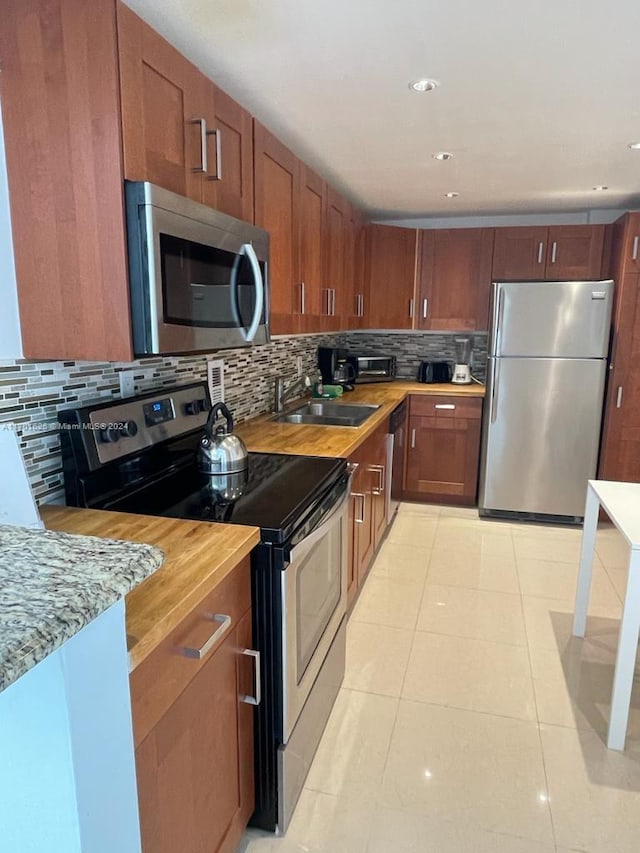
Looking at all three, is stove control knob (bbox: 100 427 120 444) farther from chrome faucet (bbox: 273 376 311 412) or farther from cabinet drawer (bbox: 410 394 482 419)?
cabinet drawer (bbox: 410 394 482 419)

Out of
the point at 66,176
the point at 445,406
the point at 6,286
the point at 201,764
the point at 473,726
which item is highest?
the point at 66,176

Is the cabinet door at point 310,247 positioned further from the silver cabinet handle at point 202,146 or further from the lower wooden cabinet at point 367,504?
the silver cabinet handle at point 202,146

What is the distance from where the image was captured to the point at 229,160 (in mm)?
1727

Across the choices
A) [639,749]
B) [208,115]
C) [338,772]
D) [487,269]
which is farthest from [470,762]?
[487,269]

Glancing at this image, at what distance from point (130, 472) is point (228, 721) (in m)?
0.74

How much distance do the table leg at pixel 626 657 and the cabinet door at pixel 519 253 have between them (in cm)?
270

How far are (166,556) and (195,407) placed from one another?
0.90 meters

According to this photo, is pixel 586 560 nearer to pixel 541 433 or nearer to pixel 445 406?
pixel 541 433

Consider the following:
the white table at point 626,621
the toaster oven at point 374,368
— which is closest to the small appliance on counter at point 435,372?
the toaster oven at point 374,368

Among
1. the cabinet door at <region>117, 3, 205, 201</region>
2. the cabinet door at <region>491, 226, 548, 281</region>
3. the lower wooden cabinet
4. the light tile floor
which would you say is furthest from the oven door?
the cabinet door at <region>491, 226, 548, 281</region>

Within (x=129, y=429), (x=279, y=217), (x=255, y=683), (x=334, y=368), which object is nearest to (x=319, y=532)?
(x=255, y=683)

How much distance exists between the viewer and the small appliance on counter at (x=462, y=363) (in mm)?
4184

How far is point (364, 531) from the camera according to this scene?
2.70m

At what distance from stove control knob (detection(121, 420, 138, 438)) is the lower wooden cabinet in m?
0.98
